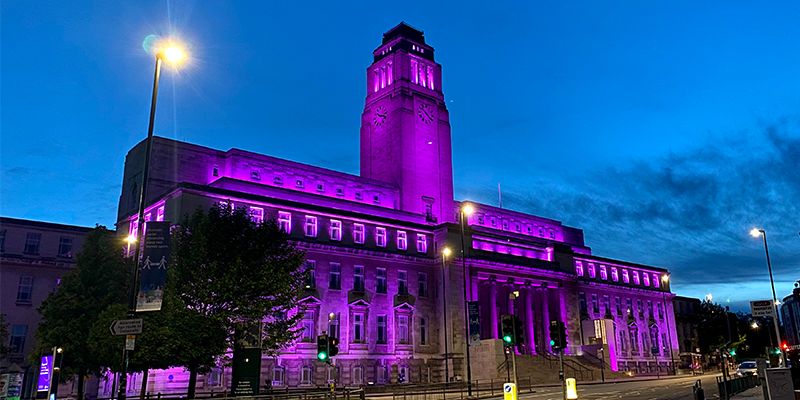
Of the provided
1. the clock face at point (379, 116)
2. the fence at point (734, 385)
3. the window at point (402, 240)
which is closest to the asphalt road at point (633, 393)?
the fence at point (734, 385)

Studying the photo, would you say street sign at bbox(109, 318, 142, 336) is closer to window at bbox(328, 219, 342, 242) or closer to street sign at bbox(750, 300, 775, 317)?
street sign at bbox(750, 300, 775, 317)

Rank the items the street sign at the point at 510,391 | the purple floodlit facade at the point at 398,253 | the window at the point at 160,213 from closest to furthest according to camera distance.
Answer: the street sign at the point at 510,391, the window at the point at 160,213, the purple floodlit facade at the point at 398,253

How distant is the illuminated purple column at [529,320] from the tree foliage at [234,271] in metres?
44.6

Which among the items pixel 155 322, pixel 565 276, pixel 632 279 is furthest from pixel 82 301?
pixel 632 279

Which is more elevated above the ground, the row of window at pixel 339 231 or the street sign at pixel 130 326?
the row of window at pixel 339 231

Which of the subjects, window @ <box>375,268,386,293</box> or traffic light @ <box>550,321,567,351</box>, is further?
window @ <box>375,268,386,293</box>

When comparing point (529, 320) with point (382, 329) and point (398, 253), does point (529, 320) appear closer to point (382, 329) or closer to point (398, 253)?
point (398, 253)

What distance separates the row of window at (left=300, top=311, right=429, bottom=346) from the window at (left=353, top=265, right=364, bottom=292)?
271 centimetres

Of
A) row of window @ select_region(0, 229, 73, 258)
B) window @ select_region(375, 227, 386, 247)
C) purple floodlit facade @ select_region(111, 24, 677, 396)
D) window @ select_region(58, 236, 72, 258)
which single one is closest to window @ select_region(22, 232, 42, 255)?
row of window @ select_region(0, 229, 73, 258)

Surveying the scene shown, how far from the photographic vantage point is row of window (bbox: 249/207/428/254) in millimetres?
64562

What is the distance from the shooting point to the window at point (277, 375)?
59434 mm

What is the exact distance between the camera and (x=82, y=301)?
49.6 metres

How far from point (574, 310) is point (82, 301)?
64653mm

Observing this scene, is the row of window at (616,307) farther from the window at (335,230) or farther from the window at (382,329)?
the window at (335,230)
